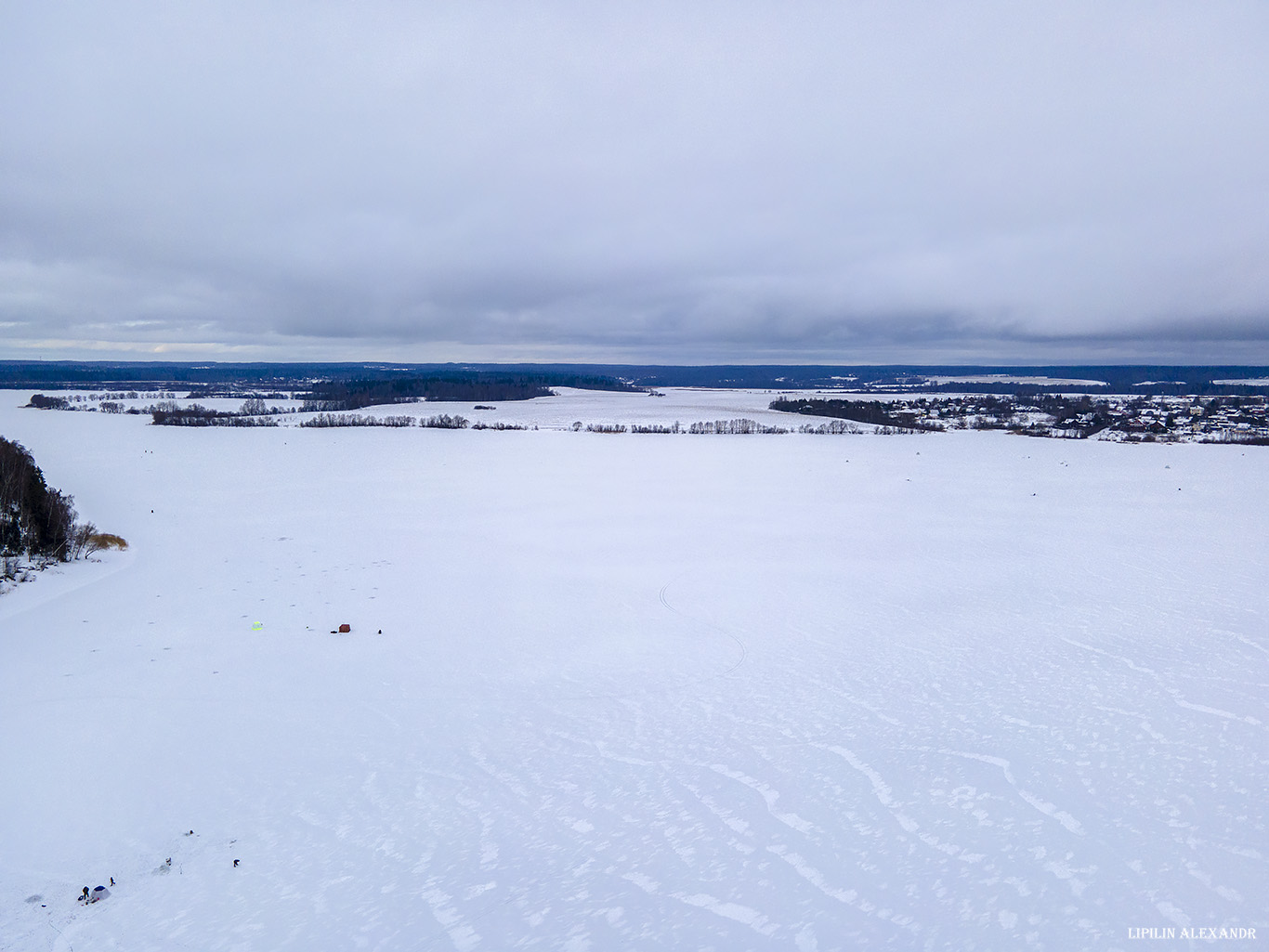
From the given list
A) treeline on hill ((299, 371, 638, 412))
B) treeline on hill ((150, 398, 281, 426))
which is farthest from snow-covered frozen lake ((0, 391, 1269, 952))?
treeline on hill ((299, 371, 638, 412))

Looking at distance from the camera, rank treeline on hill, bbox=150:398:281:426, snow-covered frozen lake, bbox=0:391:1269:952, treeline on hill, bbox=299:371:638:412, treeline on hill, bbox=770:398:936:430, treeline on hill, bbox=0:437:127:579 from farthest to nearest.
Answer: treeline on hill, bbox=299:371:638:412
treeline on hill, bbox=770:398:936:430
treeline on hill, bbox=150:398:281:426
treeline on hill, bbox=0:437:127:579
snow-covered frozen lake, bbox=0:391:1269:952

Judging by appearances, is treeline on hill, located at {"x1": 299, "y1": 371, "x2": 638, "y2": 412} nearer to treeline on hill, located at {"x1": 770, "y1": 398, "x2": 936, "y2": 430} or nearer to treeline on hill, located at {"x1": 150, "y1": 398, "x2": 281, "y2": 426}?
treeline on hill, located at {"x1": 150, "y1": 398, "x2": 281, "y2": 426}

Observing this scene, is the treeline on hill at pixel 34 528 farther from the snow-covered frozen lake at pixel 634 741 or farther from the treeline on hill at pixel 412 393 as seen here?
the treeline on hill at pixel 412 393

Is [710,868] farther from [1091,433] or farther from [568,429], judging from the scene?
[1091,433]

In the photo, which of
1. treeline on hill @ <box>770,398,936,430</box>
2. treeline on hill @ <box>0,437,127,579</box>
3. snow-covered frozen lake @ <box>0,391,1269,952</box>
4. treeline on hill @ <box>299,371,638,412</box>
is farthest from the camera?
treeline on hill @ <box>299,371,638,412</box>

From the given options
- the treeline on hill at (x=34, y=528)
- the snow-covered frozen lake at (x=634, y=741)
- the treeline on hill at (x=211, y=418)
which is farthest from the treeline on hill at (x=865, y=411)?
the treeline on hill at (x=34, y=528)

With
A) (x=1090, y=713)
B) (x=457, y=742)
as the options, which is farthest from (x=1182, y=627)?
(x=457, y=742)
